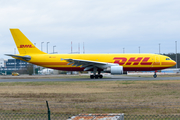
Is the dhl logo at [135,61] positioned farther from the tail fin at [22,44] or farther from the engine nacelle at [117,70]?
the tail fin at [22,44]

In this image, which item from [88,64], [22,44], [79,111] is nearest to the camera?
[79,111]

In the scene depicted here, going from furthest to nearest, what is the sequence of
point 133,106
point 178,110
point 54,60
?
1. point 54,60
2. point 133,106
3. point 178,110

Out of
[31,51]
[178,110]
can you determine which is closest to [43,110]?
[178,110]

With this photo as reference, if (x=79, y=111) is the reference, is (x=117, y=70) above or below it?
above

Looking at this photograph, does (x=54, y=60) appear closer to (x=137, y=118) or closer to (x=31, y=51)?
(x=31, y=51)

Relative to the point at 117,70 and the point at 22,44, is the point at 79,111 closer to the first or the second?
the point at 117,70

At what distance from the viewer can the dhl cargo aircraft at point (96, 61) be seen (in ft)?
120

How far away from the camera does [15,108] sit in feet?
40.2

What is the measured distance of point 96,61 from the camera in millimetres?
38156

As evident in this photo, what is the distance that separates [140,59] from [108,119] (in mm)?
30573

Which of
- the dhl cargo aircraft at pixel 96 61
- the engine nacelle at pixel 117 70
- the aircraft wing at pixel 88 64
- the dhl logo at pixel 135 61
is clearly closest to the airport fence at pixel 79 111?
the engine nacelle at pixel 117 70

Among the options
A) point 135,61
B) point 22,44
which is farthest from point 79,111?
point 22,44

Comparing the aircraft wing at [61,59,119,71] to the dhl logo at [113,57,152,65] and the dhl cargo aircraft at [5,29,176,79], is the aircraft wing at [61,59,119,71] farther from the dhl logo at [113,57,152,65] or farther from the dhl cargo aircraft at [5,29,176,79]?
the dhl logo at [113,57,152,65]

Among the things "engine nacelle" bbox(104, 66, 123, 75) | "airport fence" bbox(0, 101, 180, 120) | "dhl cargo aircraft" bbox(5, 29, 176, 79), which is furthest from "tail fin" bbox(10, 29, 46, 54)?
"airport fence" bbox(0, 101, 180, 120)
